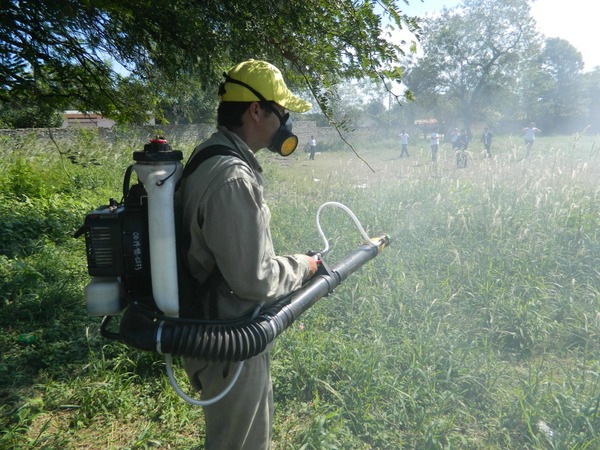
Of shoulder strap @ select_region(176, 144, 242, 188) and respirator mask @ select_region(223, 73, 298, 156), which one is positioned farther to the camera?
respirator mask @ select_region(223, 73, 298, 156)

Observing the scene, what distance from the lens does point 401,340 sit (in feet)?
11.4

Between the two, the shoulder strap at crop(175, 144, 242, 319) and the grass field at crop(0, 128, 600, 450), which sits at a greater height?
the shoulder strap at crop(175, 144, 242, 319)

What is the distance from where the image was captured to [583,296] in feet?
12.8

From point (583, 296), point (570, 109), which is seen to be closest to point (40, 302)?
point (583, 296)

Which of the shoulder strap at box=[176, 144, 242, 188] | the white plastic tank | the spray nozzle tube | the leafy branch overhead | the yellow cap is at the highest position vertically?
the leafy branch overhead

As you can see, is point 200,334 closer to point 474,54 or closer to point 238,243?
point 238,243

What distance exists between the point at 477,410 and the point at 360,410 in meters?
0.75

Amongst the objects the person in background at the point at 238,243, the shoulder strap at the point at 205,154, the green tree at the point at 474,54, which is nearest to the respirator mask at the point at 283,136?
the person in background at the point at 238,243

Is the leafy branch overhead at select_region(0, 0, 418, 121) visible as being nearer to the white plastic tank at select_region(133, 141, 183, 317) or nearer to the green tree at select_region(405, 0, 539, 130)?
the white plastic tank at select_region(133, 141, 183, 317)

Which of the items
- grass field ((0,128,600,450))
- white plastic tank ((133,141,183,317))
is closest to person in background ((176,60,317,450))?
white plastic tank ((133,141,183,317))

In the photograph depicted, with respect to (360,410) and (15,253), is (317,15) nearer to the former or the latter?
(360,410)

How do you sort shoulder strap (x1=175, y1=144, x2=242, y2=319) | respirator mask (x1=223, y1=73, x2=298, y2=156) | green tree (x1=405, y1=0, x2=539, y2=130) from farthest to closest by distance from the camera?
1. green tree (x1=405, y1=0, x2=539, y2=130)
2. respirator mask (x1=223, y1=73, x2=298, y2=156)
3. shoulder strap (x1=175, y1=144, x2=242, y2=319)

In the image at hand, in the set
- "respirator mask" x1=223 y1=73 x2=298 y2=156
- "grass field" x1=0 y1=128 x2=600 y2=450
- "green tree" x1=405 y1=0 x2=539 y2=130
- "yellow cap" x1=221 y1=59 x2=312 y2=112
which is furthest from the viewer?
"green tree" x1=405 y1=0 x2=539 y2=130

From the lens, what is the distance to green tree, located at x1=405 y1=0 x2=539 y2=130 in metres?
35.6
